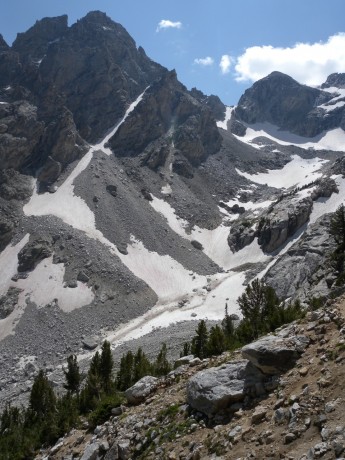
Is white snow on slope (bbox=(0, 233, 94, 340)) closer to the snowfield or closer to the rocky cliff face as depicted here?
the snowfield

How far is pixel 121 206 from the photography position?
114000 mm

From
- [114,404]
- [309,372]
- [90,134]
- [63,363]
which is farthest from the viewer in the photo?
[90,134]

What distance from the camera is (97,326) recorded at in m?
76.3

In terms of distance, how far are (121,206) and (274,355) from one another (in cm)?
10115

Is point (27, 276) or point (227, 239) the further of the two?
point (227, 239)

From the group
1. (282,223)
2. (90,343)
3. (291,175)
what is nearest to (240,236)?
(282,223)

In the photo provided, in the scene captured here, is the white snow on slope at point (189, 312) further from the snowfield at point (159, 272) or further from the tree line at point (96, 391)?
the tree line at point (96, 391)

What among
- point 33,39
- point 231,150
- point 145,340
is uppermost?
point 33,39

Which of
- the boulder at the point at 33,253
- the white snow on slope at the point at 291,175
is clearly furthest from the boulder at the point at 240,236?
the white snow on slope at the point at 291,175

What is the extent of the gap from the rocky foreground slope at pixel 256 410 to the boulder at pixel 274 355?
3cm

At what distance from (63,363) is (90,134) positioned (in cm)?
9901

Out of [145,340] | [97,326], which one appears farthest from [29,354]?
[145,340]

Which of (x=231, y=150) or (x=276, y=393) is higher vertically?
(x=231, y=150)

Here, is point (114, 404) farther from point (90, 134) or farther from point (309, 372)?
point (90, 134)
